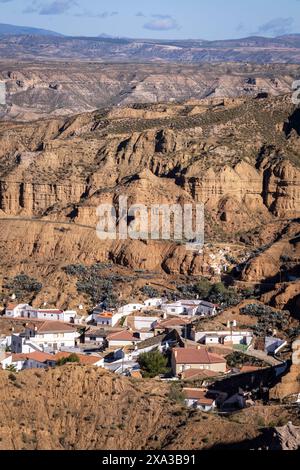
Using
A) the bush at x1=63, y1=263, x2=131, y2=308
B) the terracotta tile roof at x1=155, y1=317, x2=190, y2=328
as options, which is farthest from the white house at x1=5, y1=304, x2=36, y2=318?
the terracotta tile roof at x1=155, y1=317, x2=190, y2=328

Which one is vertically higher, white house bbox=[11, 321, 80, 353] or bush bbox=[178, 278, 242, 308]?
bush bbox=[178, 278, 242, 308]

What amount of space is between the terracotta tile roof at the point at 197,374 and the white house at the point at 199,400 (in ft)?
9.33

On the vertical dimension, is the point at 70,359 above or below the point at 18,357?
above

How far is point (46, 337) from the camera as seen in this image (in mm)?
55812

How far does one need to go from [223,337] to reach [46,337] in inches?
318

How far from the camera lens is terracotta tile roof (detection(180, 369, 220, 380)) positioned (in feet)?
156

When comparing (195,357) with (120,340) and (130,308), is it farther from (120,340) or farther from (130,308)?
(130,308)

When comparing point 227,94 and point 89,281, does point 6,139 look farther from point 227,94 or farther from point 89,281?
point 227,94

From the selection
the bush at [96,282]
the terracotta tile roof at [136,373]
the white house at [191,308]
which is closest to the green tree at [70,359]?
the terracotta tile roof at [136,373]

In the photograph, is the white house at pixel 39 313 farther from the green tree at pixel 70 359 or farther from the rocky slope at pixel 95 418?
the rocky slope at pixel 95 418

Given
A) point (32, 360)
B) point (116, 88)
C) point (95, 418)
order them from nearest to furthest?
1. point (95, 418)
2. point (32, 360)
3. point (116, 88)

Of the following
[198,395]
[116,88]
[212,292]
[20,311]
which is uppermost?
[198,395]

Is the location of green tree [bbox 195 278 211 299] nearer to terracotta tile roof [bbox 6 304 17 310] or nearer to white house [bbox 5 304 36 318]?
white house [bbox 5 304 36 318]

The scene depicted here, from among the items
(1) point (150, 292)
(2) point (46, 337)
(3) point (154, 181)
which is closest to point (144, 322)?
(1) point (150, 292)
